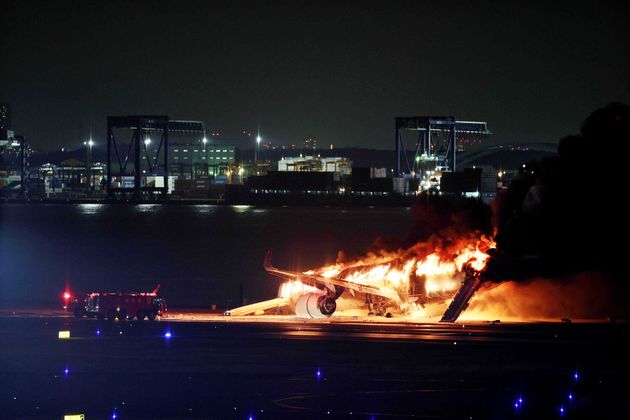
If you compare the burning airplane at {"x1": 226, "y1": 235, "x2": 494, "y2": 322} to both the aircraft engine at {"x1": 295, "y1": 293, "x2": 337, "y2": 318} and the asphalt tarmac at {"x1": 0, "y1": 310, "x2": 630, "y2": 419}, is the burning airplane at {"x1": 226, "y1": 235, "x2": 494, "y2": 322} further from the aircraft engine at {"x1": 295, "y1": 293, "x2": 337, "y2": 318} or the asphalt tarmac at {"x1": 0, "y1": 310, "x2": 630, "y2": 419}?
the asphalt tarmac at {"x1": 0, "y1": 310, "x2": 630, "y2": 419}

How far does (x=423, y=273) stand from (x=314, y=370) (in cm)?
1764

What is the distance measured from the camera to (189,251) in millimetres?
147375

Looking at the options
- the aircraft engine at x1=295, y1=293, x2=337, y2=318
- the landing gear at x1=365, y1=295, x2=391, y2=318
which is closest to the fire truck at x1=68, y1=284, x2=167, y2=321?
the aircraft engine at x1=295, y1=293, x2=337, y2=318

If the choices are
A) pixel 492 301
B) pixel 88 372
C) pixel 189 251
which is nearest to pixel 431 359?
pixel 88 372

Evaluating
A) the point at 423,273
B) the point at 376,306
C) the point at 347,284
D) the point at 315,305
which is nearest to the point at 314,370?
the point at 347,284

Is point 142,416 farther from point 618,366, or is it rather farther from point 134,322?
point 134,322

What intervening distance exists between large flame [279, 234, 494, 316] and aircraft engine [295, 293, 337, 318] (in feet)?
1.30

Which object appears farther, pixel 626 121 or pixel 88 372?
pixel 626 121

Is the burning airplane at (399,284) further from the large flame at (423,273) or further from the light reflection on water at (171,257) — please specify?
the light reflection on water at (171,257)

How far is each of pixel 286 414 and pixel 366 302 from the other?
969 inches

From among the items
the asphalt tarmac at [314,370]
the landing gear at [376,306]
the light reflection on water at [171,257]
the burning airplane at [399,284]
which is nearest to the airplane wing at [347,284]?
the burning airplane at [399,284]

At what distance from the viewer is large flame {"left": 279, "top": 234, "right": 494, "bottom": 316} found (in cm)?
5150

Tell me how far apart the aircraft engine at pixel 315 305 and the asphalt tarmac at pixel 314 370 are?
3.27 meters

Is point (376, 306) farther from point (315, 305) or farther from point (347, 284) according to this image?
point (315, 305)
